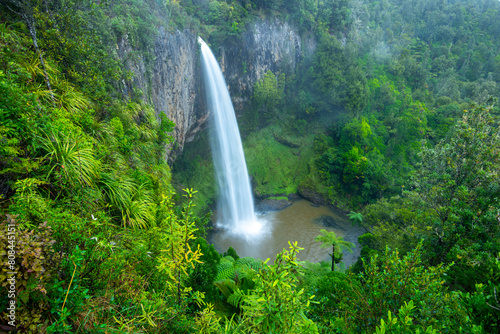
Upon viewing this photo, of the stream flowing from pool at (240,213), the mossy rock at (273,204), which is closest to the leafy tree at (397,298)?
the stream flowing from pool at (240,213)

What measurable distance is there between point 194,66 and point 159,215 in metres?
15.5

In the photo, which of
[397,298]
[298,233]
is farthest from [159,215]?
[298,233]

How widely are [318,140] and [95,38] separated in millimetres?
Result: 23388

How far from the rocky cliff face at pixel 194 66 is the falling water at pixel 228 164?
3.72 ft

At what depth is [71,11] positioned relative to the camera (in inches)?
210

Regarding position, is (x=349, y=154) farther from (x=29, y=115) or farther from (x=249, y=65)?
(x=29, y=115)

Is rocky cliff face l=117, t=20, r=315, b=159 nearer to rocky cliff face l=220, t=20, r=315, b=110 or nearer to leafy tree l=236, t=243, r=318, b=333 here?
rocky cliff face l=220, t=20, r=315, b=110

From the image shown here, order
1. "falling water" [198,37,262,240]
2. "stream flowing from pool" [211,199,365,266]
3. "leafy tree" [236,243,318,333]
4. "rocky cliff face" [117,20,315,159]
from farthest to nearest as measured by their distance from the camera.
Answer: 1. "falling water" [198,37,262,240]
2. "stream flowing from pool" [211,199,365,266]
3. "rocky cliff face" [117,20,315,159]
4. "leafy tree" [236,243,318,333]

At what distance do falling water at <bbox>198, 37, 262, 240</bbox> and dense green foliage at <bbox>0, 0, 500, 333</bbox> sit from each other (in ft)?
4.38

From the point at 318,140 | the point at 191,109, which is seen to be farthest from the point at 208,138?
the point at 318,140

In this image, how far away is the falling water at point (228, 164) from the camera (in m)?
19.0

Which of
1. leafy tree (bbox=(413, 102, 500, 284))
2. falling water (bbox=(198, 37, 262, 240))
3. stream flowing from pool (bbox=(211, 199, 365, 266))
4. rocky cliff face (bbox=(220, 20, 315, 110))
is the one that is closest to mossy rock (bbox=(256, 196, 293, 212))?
stream flowing from pool (bbox=(211, 199, 365, 266))

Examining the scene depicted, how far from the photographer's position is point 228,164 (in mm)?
20984

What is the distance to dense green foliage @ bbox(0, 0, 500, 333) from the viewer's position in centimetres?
182
